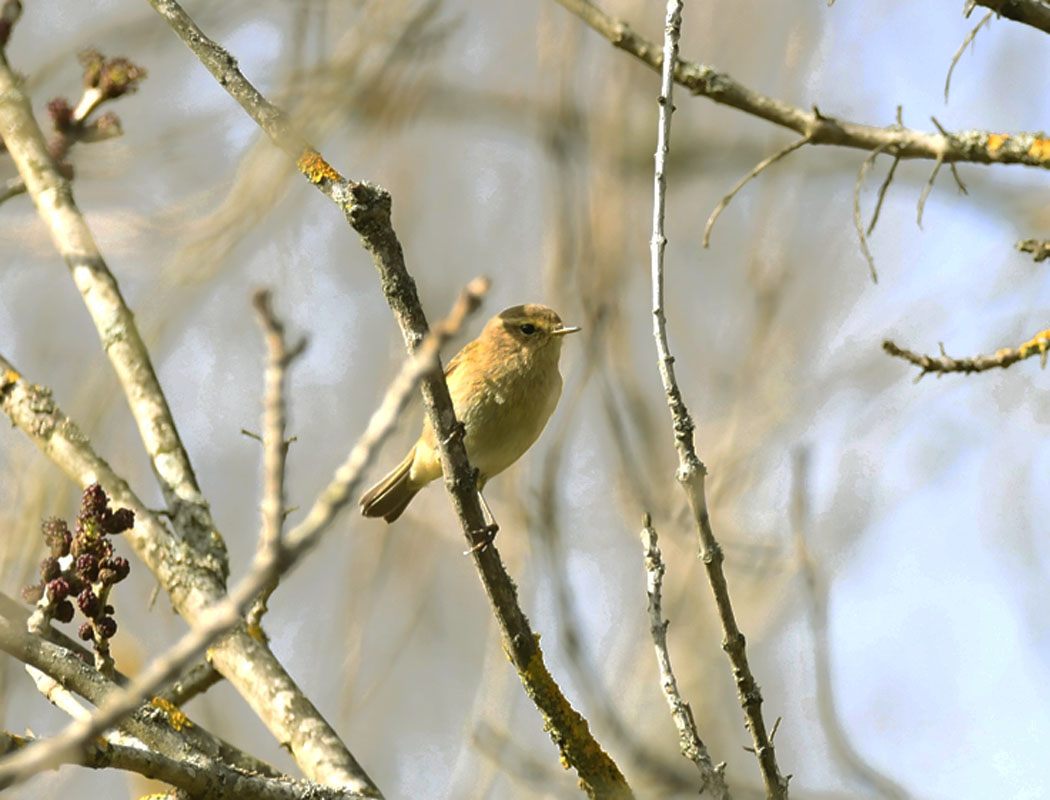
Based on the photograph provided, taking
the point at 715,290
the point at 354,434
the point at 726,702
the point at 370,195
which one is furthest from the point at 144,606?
the point at 370,195

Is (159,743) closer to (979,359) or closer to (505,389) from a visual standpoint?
(979,359)

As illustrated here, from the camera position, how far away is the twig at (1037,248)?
2.78 m

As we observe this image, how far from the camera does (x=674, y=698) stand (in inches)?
96.0

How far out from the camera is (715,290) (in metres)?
7.57

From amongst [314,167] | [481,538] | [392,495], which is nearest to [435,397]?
[481,538]

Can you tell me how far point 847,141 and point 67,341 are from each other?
586 cm

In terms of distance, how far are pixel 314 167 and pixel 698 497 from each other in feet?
3.30

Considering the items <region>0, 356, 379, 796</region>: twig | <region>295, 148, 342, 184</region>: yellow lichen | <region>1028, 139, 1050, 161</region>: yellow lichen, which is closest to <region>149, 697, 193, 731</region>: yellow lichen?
<region>0, 356, 379, 796</region>: twig

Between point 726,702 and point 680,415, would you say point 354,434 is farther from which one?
point 680,415

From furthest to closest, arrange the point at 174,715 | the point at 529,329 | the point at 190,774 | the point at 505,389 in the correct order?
1. the point at 529,329
2. the point at 505,389
3. the point at 174,715
4. the point at 190,774

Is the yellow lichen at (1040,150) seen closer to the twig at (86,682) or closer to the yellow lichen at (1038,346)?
the yellow lichen at (1038,346)

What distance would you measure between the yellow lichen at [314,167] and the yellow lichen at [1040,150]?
1.76 m

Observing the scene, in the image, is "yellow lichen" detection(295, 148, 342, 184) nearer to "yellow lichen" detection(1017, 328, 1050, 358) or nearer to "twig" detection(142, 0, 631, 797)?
"twig" detection(142, 0, 631, 797)

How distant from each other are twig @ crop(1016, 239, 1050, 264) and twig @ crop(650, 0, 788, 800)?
89cm
